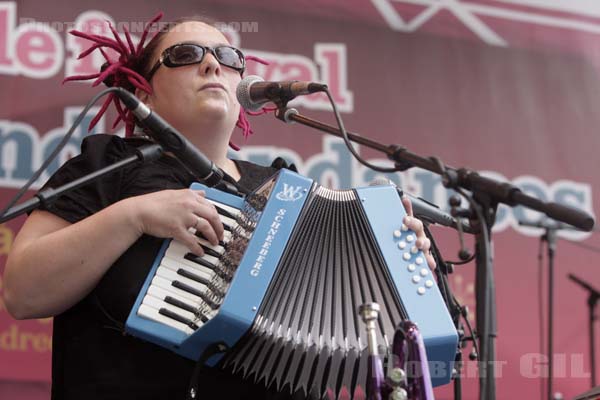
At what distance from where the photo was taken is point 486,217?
4.85 ft

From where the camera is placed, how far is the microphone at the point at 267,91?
1.72m

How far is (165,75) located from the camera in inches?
79.8

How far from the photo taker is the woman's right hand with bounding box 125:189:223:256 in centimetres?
158

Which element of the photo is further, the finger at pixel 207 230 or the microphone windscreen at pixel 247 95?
the microphone windscreen at pixel 247 95

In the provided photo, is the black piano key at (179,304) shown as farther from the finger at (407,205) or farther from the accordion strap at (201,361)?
the finger at (407,205)

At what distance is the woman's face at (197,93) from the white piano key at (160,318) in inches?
24.3

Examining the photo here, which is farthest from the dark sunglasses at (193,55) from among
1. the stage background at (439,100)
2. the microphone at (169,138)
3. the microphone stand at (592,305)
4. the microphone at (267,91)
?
the microphone stand at (592,305)

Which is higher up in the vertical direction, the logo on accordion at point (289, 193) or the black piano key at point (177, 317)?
the logo on accordion at point (289, 193)

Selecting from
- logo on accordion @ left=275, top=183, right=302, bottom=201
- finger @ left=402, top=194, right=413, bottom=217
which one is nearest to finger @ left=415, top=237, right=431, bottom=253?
finger @ left=402, top=194, right=413, bottom=217

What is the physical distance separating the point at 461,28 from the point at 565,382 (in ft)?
5.50

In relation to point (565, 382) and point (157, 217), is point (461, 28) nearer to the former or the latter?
point (565, 382)

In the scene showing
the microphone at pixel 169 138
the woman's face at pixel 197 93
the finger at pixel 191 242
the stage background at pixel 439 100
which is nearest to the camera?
the microphone at pixel 169 138

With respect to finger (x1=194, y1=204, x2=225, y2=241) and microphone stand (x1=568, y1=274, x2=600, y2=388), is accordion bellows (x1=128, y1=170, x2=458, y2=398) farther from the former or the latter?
microphone stand (x1=568, y1=274, x2=600, y2=388)

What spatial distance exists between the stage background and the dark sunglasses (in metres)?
1.28
